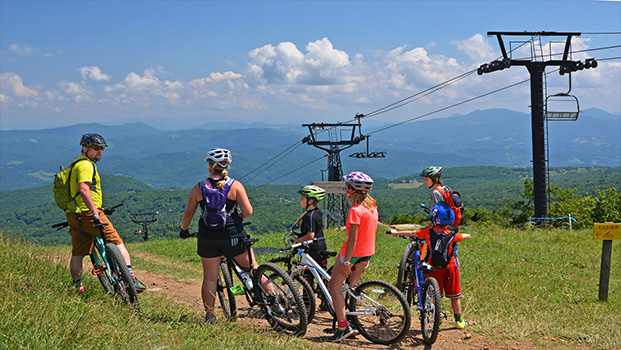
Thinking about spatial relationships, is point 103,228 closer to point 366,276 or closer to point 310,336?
point 310,336

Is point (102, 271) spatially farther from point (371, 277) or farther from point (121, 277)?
point (371, 277)

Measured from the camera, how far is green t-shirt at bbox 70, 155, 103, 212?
6.38 m

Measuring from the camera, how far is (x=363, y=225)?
5.64 meters

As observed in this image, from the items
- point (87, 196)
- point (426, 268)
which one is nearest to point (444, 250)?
point (426, 268)

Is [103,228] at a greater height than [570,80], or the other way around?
[570,80]

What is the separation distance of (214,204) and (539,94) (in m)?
23.3

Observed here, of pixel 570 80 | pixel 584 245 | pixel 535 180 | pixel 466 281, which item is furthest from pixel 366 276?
pixel 570 80

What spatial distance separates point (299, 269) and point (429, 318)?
169 centimetres

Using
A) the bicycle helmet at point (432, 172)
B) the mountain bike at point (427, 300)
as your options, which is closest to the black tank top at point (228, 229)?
the mountain bike at point (427, 300)

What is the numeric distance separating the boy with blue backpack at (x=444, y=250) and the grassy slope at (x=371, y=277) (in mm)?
642

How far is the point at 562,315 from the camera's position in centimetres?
773

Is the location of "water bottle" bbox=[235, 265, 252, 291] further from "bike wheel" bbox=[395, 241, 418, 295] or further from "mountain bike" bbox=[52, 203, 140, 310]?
"bike wheel" bbox=[395, 241, 418, 295]

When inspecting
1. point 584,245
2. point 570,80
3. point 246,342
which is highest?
point 570,80

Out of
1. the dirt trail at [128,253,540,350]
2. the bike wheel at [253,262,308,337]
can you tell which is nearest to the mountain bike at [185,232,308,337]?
the bike wheel at [253,262,308,337]
